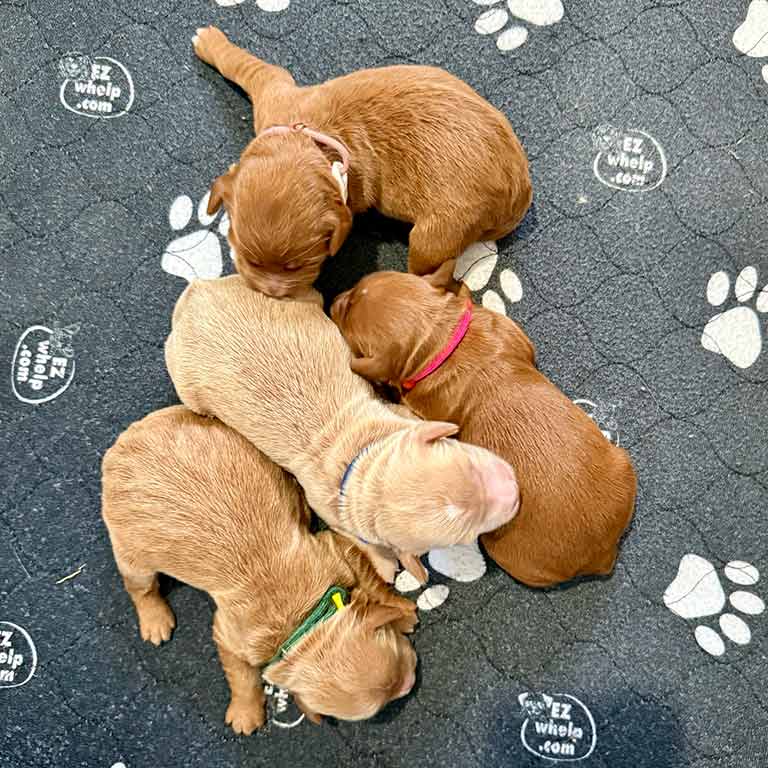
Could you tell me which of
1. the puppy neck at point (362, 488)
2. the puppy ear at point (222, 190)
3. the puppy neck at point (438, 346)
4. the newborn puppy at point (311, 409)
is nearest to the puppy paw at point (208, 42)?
the puppy ear at point (222, 190)

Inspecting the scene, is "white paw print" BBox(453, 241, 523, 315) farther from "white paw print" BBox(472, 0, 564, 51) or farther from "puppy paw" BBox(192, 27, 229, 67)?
"puppy paw" BBox(192, 27, 229, 67)

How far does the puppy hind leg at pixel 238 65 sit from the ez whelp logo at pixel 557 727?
1566mm

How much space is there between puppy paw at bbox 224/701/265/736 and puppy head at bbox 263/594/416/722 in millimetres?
233

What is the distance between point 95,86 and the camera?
6.27 ft

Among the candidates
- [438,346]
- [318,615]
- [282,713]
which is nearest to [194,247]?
[438,346]

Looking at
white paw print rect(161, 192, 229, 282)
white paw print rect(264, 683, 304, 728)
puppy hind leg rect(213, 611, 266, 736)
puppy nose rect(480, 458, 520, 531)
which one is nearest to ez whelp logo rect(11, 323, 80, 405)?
white paw print rect(161, 192, 229, 282)

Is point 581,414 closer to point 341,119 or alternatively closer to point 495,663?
point 495,663

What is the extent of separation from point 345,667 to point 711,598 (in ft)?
3.06

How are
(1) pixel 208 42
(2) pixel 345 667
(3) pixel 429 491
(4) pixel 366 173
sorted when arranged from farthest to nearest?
(1) pixel 208 42 < (4) pixel 366 173 < (2) pixel 345 667 < (3) pixel 429 491

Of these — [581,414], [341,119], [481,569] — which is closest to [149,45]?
[341,119]

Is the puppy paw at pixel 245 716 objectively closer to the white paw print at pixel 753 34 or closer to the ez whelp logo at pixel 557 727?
the ez whelp logo at pixel 557 727

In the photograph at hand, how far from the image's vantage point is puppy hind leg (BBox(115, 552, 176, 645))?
174 cm

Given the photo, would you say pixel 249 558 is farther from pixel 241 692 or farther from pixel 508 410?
pixel 508 410

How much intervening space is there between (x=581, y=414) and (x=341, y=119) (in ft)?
2.64
